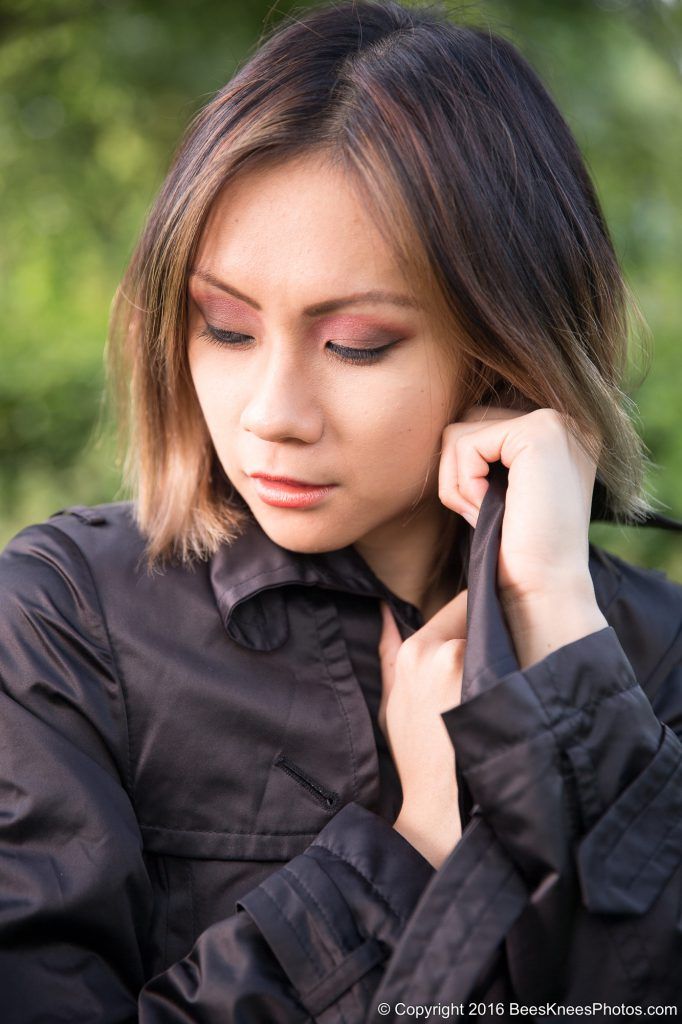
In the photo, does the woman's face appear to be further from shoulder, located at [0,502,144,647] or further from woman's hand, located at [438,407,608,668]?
shoulder, located at [0,502,144,647]

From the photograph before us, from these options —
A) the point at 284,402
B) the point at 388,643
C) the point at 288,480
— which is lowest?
the point at 388,643

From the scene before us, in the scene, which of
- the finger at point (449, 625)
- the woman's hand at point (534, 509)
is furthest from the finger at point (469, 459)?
the finger at point (449, 625)

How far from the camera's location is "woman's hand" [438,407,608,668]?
6.13 ft

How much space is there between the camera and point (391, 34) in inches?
82.9

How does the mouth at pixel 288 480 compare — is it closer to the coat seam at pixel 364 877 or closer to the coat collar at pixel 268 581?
the coat collar at pixel 268 581

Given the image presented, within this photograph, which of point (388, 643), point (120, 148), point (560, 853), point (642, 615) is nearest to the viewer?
point (560, 853)

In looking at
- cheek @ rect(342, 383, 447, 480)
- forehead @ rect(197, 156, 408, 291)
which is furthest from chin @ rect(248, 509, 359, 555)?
forehead @ rect(197, 156, 408, 291)

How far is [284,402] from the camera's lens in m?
1.88

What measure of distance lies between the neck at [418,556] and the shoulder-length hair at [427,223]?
0.30 metres

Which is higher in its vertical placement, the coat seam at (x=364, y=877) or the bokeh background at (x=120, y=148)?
the bokeh background at (x=120, y=148)

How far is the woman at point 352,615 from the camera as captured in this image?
167 cm

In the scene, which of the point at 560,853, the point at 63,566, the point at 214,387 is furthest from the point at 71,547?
the point at 560,853

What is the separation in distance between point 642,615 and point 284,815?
901 mm

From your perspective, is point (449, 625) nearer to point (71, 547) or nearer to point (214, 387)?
point (214, 387)
